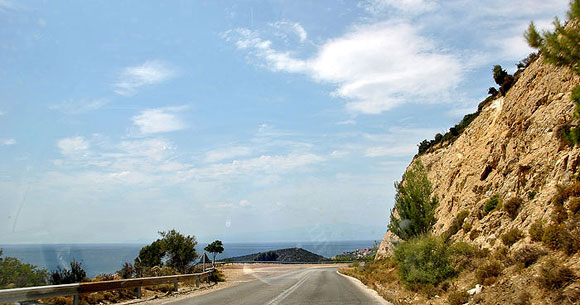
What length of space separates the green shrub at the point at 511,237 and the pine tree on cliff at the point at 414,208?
11.2m

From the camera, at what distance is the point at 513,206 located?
18.9m

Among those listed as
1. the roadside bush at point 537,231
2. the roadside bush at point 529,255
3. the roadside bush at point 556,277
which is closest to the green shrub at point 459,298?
the roadside bush at point 529,255

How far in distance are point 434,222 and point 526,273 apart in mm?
17450

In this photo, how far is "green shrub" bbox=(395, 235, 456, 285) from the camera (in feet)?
54.8

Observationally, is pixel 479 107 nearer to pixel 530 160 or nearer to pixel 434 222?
pixel 434 222

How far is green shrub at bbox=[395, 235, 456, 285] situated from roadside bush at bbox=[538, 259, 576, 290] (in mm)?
6892

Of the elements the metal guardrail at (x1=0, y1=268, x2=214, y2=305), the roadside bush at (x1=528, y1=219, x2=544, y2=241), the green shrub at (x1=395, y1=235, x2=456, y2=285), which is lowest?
the green shrub at (x1=395, y1=235, x2=456, y2=285)

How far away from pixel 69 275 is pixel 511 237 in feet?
61.3

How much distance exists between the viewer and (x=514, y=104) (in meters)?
27.0

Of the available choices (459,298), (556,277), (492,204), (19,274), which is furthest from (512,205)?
(19,274)

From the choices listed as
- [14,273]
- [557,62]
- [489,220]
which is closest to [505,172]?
[489,220]

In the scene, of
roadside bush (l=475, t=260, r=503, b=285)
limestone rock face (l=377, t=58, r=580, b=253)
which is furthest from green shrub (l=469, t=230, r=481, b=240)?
roadside bush (l=475, t=260, r=503, b=285)

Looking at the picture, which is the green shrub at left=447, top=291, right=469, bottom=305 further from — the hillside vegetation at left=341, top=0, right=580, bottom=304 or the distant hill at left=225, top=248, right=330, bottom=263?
the distant hill at left=225, top=248, right=330, bottom=263

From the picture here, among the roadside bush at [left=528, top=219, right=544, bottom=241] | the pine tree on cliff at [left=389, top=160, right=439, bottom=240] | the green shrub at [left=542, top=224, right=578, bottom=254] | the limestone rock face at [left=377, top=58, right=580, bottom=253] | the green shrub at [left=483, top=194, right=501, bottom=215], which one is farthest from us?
the pine tree on cliff at [left=389, top=160, right=439, bottom=240]
